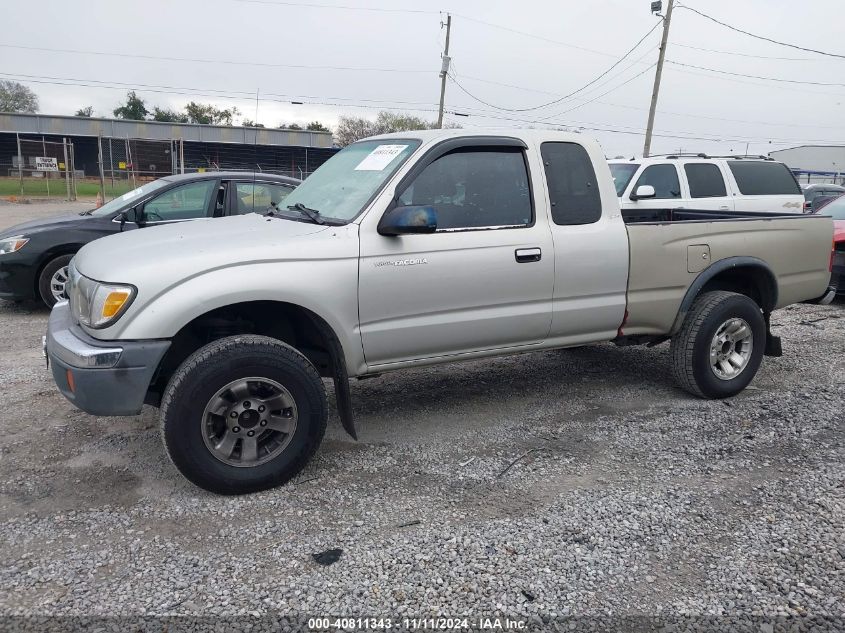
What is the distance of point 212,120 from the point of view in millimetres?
75312

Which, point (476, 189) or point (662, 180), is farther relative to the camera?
point (662, 180)

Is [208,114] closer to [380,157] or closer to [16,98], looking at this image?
[16,98]

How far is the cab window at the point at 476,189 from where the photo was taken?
4098 mm

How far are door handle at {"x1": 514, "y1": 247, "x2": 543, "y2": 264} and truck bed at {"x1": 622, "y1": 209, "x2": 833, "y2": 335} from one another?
748 millimetres

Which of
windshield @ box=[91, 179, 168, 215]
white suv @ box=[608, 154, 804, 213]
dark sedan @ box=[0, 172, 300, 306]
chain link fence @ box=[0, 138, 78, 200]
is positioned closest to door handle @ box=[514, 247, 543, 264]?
dark sedan @ box=[0, 172, 300, 306]

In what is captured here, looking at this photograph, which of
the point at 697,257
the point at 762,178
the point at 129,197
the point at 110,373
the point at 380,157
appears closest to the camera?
the point at 110,373

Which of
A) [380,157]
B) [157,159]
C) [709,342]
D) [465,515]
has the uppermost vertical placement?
[380,157]

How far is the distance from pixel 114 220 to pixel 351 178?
14.9 feet

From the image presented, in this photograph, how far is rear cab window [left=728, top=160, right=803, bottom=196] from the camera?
1089 centimetres

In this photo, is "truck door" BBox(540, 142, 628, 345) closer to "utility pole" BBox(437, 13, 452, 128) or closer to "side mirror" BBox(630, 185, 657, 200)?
"side mirror" BBox(630, 185, 657, 200)

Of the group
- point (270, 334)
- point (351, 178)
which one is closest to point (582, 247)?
point (351, 178)

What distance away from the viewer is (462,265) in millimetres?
4031

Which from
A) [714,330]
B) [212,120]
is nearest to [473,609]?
[714,330]

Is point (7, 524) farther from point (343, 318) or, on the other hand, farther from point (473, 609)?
point (473, 609)
